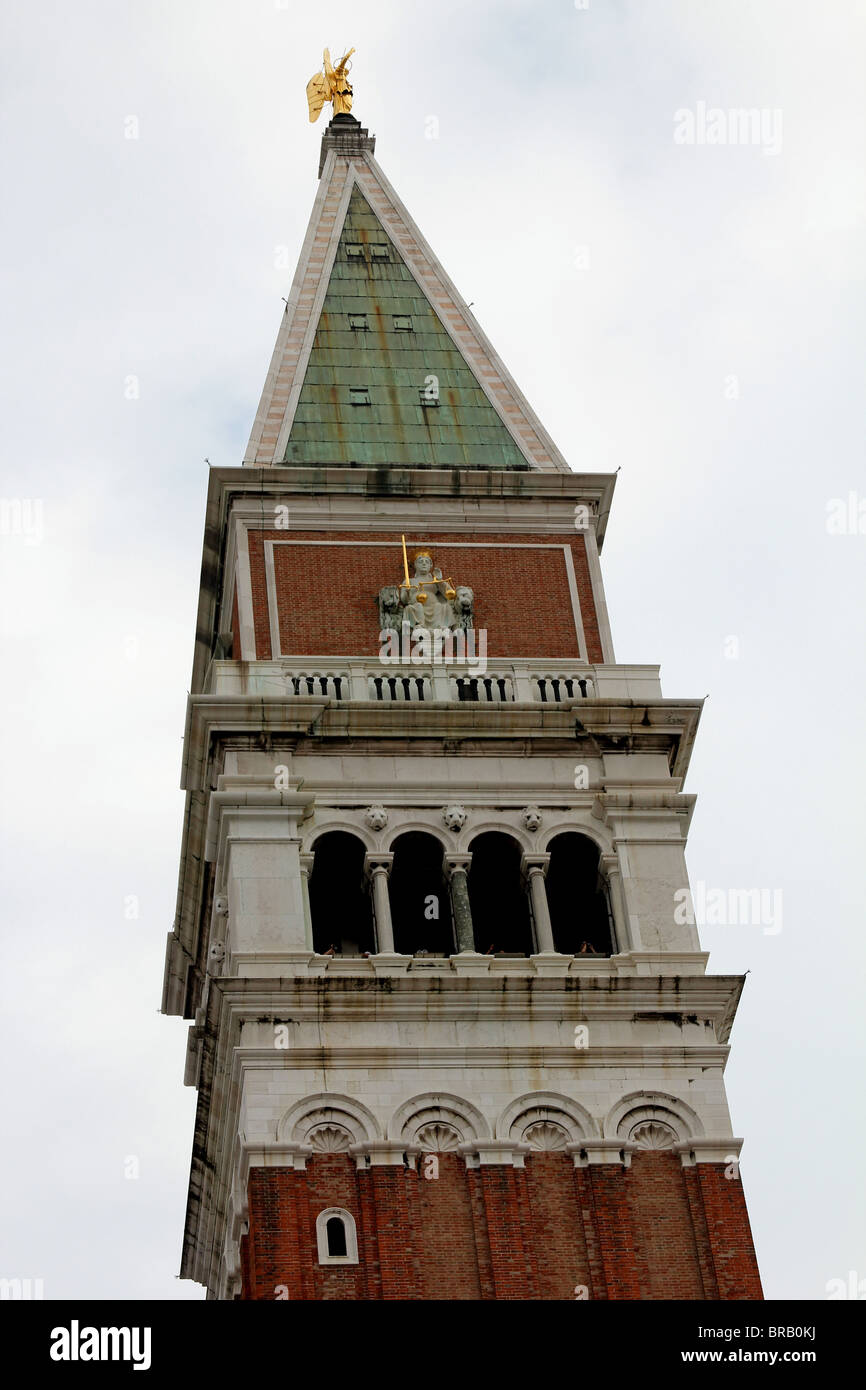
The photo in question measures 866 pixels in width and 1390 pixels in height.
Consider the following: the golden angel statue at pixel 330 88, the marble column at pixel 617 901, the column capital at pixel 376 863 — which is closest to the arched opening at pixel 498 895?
the marble column at pixel 617 901

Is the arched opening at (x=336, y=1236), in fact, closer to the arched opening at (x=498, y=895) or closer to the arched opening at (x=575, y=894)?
the arched opening at (x=498, y=895)

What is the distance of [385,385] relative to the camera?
6456cm

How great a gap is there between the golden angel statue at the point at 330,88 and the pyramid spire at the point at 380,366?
4.22 meters

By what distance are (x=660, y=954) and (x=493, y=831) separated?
4081mm

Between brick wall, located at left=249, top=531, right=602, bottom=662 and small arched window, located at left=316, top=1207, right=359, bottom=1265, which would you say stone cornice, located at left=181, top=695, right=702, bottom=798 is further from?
small arched window, located at left=316, top=1207, right=359, bottom=1265

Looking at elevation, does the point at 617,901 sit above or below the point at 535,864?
below

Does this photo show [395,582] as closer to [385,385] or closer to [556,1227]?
[385,385]

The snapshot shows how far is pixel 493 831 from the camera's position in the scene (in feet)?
183

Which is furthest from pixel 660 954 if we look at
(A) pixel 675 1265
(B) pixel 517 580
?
(B) pixel 517 580

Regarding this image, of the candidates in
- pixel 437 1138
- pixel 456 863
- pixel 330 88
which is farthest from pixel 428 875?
pixel 330 88

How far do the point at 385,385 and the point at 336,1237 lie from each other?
21.2m

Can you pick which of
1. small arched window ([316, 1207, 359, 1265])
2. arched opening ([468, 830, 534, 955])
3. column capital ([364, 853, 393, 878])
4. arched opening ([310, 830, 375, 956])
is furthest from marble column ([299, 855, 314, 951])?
small arched window ([316, 1207, 359, 1265])

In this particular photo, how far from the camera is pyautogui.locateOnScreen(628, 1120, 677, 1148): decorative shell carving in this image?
5147 cm
